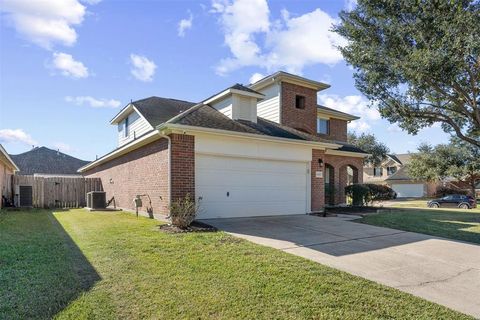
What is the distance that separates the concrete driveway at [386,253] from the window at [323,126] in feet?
37.5

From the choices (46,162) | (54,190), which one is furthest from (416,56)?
A: (46,162)

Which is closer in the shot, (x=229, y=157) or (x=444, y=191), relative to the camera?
(x=229, y=157)

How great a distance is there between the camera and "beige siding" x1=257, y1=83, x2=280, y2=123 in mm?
17641

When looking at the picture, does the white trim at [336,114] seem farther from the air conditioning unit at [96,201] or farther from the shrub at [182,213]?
the shrub at [182,213]

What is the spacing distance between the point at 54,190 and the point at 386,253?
1864cm

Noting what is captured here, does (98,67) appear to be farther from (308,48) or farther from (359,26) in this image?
(359,26)

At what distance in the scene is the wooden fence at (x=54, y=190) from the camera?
1887 cm

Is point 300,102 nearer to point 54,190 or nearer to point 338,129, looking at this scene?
point 338,129

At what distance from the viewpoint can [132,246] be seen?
6848mm

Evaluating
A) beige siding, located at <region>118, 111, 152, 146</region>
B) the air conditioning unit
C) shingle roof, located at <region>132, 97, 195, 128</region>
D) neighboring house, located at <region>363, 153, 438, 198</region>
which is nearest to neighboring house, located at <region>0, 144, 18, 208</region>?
the air conditioning unit

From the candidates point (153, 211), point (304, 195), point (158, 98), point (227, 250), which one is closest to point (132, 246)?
point (227, 250)

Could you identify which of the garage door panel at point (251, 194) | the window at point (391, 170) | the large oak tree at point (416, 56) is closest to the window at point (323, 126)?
the large oak tree at point (416, 56)

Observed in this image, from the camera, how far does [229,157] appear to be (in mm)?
11359

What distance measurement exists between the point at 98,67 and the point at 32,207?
10.4 metres
